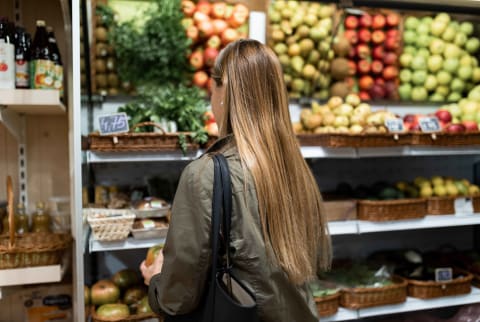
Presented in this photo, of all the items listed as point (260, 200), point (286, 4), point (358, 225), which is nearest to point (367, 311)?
point (358, 225)

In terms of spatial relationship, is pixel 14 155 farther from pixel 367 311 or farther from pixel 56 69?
pixel 367 311

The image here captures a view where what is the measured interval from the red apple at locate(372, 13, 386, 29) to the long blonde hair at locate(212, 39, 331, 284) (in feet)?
6.26

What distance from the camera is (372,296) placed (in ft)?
8.25

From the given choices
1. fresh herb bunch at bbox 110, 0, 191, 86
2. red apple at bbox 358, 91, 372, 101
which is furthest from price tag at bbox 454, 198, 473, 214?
fresh herb bunch at bbox 110, 0, 191, 86

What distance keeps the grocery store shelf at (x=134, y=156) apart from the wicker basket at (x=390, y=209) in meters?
1.02

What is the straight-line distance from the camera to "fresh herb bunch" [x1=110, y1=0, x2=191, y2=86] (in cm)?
248

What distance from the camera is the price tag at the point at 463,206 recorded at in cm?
277

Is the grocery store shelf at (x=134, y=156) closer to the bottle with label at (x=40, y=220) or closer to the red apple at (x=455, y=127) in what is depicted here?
the bottle with label at (x=40, y=220)

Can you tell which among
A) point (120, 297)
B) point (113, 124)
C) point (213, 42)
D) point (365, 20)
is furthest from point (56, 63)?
point (365, 20)

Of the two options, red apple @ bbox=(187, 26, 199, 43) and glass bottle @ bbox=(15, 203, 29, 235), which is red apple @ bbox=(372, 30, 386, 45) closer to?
red apple @ bbox=(187, 26, 199, 43)

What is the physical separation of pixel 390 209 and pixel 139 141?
1464mm

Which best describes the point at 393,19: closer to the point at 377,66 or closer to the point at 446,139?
the point at 377,66

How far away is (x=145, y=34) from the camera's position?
2490 mm

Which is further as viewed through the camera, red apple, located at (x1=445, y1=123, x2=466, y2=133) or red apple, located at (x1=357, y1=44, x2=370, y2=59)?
red apple, located at (x1=357, y1=44, x2=370, y2=59)
